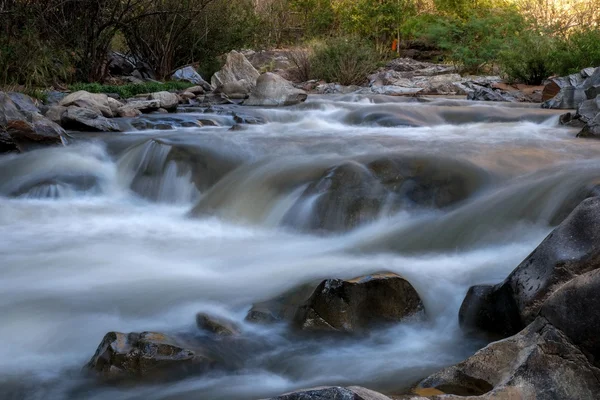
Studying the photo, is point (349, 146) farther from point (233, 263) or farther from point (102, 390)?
point (102, 390)

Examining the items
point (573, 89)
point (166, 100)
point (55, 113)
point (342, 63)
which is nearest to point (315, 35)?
point (342, 63)

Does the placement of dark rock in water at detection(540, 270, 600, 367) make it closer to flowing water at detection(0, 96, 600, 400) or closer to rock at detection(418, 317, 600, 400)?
rock at detection(418, 317, 600, 400)

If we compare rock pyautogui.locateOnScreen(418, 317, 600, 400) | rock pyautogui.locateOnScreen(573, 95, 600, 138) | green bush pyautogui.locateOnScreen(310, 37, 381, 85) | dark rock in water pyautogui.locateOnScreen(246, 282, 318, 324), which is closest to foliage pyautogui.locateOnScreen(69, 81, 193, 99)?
green bush pyautogui.locateOnScreen(310, 37, 381, 85)

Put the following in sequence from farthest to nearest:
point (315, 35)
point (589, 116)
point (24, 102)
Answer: point (315, 35) < point (24, 102) < point (589, 116)

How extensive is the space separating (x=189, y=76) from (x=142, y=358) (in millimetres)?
13218

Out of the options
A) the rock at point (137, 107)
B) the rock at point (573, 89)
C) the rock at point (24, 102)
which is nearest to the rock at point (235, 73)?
the rock at point (137, 107)

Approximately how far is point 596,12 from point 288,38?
12718 millimetres

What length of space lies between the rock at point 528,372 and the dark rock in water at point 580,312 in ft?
0.08

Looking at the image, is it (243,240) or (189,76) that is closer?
(243,240)

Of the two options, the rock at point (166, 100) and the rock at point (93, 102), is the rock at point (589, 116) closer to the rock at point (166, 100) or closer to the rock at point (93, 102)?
the rock at point (166, 100)

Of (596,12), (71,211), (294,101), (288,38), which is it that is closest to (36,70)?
(294,101)

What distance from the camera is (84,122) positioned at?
28.7 ft

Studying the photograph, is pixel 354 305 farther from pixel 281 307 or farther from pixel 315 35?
pixel 315 35

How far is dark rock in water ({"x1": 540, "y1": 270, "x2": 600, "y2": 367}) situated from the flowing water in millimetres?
771
